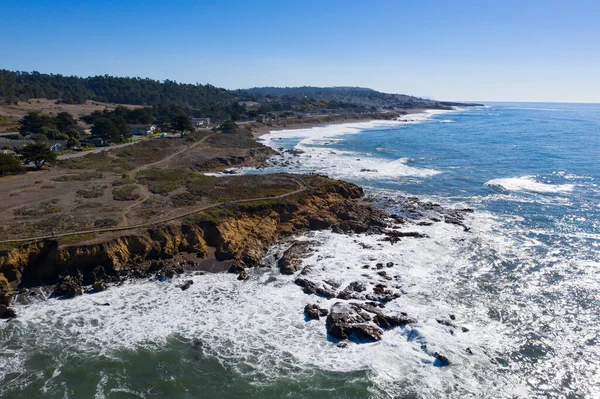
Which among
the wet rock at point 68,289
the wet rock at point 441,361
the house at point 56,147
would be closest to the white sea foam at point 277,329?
the wet rock at point 441,361

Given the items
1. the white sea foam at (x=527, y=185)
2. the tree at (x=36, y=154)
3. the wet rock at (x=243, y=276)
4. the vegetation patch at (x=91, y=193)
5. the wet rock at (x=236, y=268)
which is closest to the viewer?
the wet rock at (x=243, y=276)

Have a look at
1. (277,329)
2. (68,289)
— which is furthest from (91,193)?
(277,329)

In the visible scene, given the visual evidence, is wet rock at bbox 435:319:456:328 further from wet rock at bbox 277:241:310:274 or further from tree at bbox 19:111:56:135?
tree at bbox 19:111:56:135

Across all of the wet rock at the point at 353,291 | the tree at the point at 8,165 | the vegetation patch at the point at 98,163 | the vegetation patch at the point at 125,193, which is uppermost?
the tree at the point at 8,165

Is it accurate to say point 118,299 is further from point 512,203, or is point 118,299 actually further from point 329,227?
point 512,203

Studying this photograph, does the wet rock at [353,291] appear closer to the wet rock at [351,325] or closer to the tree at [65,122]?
the wet rock at [351,325]

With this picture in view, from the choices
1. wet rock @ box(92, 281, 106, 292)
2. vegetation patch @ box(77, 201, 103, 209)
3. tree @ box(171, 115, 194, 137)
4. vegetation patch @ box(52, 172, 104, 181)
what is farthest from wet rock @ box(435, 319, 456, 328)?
tree @ box(171, 115, 194, 137)

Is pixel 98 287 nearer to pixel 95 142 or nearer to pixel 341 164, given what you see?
pixel 341 164
